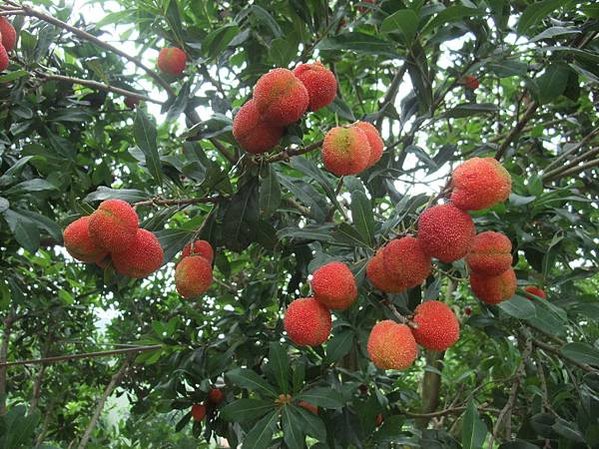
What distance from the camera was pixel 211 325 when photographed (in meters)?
2.13

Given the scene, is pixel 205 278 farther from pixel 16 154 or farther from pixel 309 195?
pixel 16 154

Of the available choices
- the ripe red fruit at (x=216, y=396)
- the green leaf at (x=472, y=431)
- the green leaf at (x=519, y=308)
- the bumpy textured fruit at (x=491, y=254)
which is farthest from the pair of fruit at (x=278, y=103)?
the ripe red fruit at (x=216, y=396)

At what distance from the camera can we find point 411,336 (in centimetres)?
94

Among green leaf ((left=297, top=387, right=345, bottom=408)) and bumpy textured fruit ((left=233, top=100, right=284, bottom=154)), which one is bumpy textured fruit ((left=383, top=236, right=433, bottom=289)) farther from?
green leaf ((left=297, top=387, right=345, bottom=408))

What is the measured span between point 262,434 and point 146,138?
27.4 inches

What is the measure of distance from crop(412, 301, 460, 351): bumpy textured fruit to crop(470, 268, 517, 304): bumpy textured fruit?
0.07m

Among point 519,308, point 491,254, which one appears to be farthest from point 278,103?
point 519,308

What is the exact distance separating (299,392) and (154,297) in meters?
A: 1.70

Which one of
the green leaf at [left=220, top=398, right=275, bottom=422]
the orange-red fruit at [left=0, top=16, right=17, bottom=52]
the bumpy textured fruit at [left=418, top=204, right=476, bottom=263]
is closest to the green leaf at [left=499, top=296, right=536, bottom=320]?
the bumpy textured fruit at [left=418, top=204, right=476, bottom=263]

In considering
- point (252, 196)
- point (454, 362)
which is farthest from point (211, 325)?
point (454, 362)

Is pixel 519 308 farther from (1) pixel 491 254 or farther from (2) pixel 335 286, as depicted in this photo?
(2) pixel 335 286

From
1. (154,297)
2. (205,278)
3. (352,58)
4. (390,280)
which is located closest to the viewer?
(390,280)

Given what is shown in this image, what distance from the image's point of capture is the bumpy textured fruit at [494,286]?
98 cm

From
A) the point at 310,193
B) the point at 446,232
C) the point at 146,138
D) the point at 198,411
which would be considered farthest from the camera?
the point at 198,411
